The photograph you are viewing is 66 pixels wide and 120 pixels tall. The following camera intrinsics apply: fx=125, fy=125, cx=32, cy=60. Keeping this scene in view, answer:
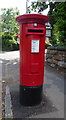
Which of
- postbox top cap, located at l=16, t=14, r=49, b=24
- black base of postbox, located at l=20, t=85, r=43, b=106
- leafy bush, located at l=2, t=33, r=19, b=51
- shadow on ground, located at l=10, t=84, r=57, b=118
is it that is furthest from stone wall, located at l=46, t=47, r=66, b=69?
leafy bush, located at l=2, t=33, r=19, b=51

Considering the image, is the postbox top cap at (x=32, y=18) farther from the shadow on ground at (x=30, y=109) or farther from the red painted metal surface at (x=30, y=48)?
the shadow on ground at (x=30, y=109)

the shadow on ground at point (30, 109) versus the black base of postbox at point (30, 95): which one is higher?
the black base of postbox at point (30, 95)

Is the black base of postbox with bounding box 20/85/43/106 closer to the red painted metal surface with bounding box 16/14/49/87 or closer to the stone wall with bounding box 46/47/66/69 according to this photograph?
the red painted metal surface with bounding box 16/14/49/87

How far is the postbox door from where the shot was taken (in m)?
2.70

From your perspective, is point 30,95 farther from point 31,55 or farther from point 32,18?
point 32,18

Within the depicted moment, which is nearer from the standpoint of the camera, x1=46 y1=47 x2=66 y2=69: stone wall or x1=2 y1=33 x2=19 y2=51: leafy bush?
x1=46 y1=47 x2=66 y2=69: stone wall

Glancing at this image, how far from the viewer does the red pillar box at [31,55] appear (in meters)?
2.66

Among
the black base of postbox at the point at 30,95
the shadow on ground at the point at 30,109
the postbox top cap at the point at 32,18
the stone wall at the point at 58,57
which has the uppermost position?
the postbox top cap at the point at 32,18

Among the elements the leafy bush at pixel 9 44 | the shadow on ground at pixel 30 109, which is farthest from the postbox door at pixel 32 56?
the leafy bush at pixel 9 44

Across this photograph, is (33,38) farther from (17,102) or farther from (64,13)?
(64,13)

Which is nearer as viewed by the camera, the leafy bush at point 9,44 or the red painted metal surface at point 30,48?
the red painted metal surface at point 30,48

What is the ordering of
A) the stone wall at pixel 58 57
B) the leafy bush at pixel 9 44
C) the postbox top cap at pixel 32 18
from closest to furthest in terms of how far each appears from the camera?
the postbox top cap at pixel 32 18
the stone wall at pixel 58 57
the leafy bush at pixel 9 44

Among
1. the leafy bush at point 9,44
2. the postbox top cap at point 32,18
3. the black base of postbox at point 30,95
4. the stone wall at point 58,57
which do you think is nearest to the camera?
the postbox top cap at point 32,18

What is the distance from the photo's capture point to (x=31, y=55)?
277 cm
